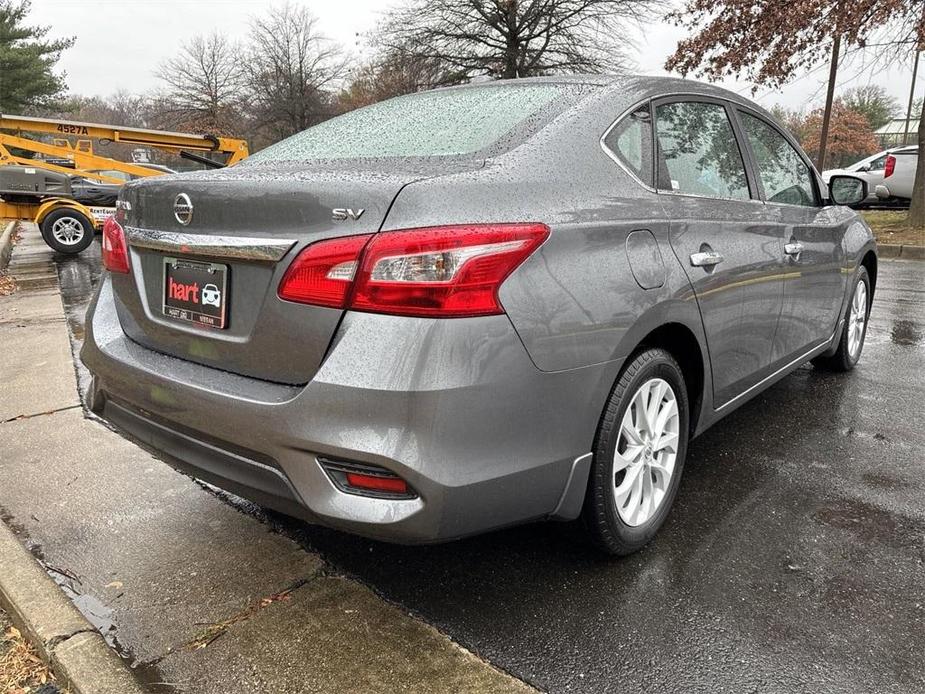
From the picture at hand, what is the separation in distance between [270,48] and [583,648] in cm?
4292

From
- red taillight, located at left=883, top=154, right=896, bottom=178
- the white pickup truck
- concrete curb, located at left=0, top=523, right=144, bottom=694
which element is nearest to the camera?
concrete curb, located at left=0, top=523, right=144, bottom=694

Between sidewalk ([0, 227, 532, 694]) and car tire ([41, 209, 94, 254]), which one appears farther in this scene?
car tire ([41, 209, 94, 254])

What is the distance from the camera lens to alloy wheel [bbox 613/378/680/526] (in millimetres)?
2318

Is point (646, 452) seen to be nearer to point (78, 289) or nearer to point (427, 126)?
point (427, 126)

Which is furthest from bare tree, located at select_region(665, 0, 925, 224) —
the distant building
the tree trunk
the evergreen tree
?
the distant building

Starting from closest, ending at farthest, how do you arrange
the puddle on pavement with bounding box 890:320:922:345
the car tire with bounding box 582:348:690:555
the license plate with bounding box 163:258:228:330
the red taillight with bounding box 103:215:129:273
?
1. the license plate with bounding box 163:258:228:330
2. the car tire with bounding box 582:348:690:555
3. the red taillight with bounding box 103:215:129:273
4. the puddle on pavement with bounding box 890:320:922:345

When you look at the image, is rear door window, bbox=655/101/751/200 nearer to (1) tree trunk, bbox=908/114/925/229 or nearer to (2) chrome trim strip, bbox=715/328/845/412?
(2) chrome trim strip, bbox=715/328/845/412

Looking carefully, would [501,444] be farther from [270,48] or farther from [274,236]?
[270,48]

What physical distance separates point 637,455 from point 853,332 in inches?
118

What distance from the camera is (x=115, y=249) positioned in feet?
8.06

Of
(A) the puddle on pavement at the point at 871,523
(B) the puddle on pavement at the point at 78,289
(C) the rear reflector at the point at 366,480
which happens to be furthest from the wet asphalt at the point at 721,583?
(B) the puddle on pavement at the point at 78,289

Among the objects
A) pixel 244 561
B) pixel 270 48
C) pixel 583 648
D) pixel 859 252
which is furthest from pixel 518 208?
pixel 270 48

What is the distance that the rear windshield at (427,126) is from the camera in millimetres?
2305

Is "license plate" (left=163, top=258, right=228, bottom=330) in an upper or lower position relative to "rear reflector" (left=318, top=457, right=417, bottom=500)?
upper
